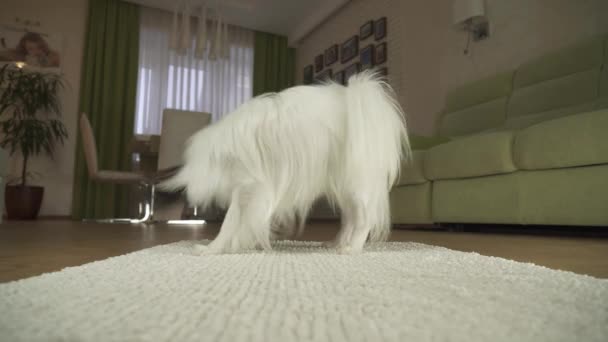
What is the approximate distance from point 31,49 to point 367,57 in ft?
14.2

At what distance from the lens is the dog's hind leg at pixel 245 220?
3.45ft

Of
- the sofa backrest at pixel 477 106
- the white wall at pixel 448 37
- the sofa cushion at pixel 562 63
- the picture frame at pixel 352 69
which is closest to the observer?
the sofa cushion at pixel 562 63

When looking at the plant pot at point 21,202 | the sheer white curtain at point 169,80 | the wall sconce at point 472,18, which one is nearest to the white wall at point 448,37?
the wall sconce at point 472,18

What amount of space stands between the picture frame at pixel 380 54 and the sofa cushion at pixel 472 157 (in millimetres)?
2418

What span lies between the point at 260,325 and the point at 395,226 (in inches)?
115

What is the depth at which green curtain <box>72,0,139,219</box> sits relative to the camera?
5.45 meters

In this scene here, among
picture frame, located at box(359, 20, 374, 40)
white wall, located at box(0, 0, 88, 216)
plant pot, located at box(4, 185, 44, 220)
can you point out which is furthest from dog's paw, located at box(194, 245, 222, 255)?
white wall, located at box(0, 0, 88, 216)

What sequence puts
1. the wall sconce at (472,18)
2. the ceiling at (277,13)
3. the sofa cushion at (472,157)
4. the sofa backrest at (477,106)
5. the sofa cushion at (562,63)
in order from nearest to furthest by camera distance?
1. the sofa cushion at (472,157)
2. the sofa cushion at (562,63)
3. the sofa backrest at (477,106)
4. the wall sconce at (472,18)
5. the ceiling at (277,13)

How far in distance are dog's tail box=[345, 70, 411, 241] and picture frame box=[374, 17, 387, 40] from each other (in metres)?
3.90

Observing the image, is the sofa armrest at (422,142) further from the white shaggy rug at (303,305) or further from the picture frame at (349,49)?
the picture frame at (349,49)

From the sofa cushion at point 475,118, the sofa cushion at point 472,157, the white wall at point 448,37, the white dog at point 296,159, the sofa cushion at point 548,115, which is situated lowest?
the white dog at point 296,159

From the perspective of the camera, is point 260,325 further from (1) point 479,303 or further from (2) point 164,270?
(2) point 164,270

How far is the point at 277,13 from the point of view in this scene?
6.18m

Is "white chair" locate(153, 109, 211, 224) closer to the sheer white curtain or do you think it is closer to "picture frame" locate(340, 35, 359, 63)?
the sheer white curtain
